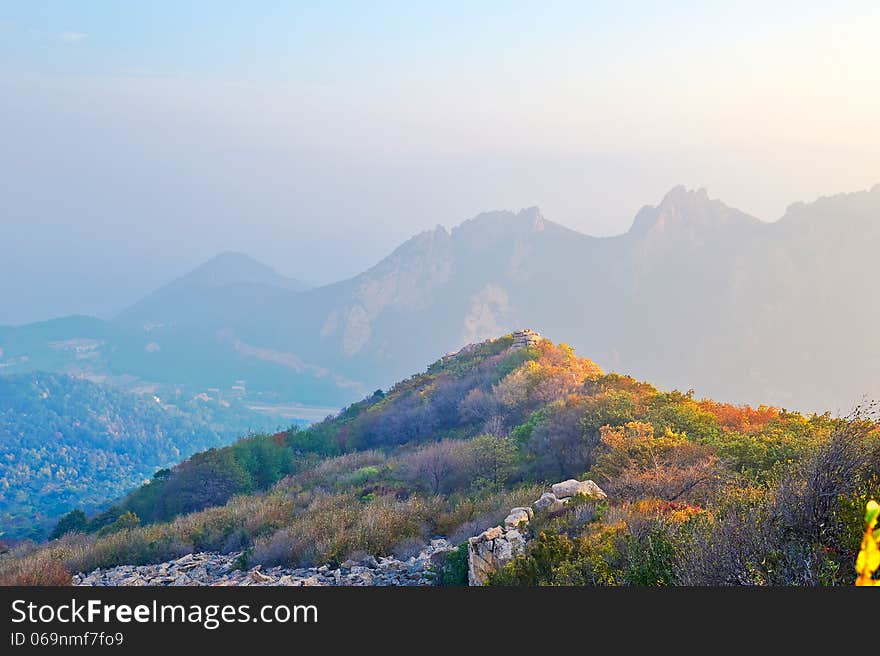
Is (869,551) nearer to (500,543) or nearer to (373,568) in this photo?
(500,543)

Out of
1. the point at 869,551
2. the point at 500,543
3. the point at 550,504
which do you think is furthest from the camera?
the point at 550,504

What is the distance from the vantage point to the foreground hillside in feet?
25.8

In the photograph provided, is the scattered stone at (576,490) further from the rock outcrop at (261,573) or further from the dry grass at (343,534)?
the dry grass at (343,534)

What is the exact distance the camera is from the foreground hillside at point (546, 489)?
7855 millimetres

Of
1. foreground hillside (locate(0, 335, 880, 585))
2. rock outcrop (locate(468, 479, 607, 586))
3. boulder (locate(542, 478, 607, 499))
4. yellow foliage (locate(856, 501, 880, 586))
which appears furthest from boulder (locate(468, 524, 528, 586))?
yellow foliage (locate(856, 501, 880, 586))

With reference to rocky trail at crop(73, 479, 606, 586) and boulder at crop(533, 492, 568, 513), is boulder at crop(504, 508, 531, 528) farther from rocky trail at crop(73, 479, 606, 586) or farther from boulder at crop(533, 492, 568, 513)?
boulder at crop(533, 492, 568, 513)

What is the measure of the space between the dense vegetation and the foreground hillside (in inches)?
2213

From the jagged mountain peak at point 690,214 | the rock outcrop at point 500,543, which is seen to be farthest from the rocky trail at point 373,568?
the jagged mountain peak at point 690,214

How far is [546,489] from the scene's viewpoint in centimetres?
1712

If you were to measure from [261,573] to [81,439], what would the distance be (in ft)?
420

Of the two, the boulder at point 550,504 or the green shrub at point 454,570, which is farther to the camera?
the boulder at point 550,504

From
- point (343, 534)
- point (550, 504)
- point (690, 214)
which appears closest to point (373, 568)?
point (343, 534)

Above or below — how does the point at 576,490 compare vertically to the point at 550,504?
above

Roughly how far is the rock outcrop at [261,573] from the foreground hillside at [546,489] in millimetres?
333
